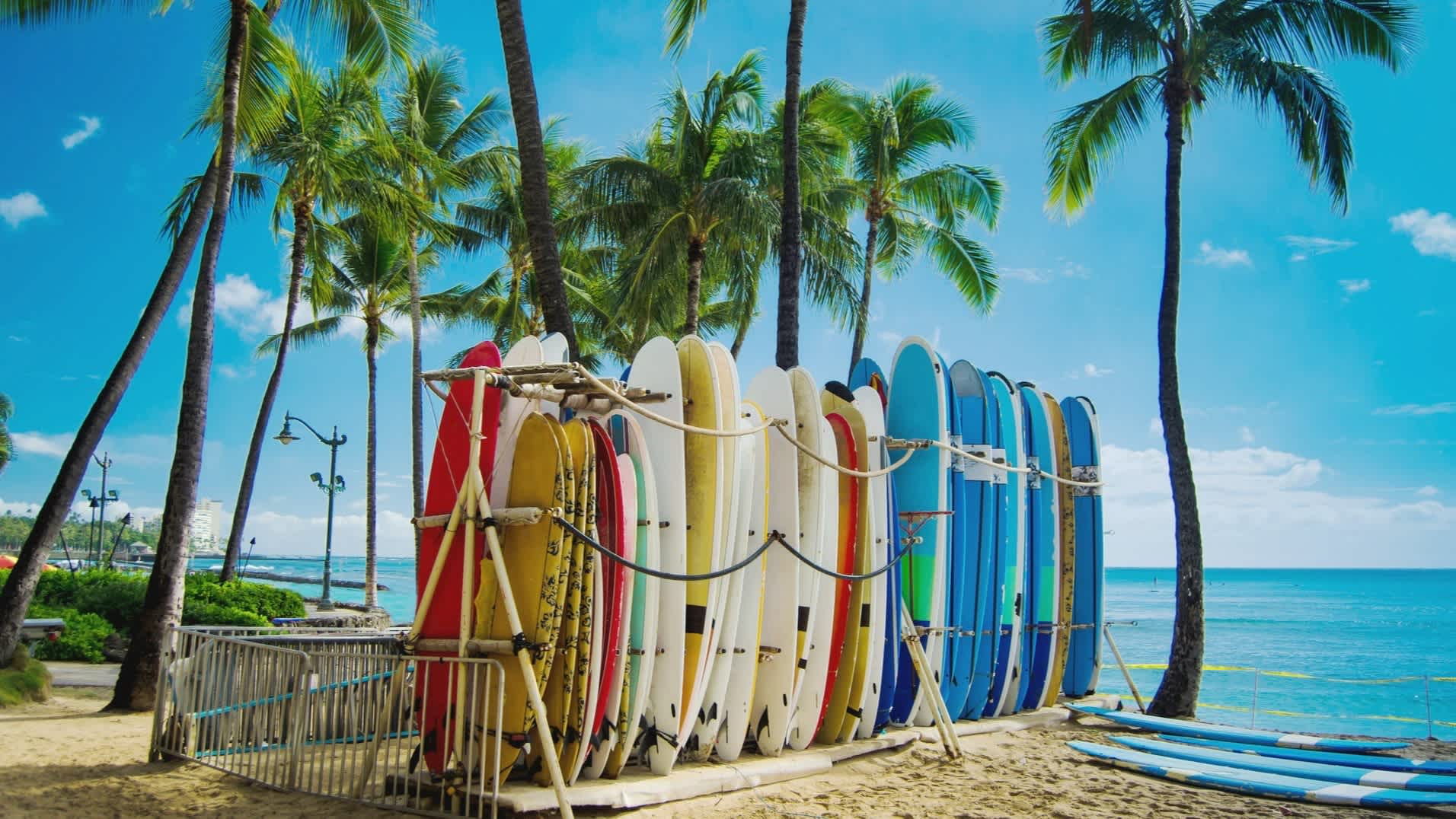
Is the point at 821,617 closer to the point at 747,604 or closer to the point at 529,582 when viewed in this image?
the point at 747,604

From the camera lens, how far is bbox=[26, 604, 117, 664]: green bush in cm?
1315

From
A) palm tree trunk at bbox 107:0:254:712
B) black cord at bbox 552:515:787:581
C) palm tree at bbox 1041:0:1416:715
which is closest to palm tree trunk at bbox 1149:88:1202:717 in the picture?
palm tree at bbox 1041:0:1416:715

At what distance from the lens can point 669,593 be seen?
18.2ft

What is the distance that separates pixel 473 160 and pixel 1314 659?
1340 inches

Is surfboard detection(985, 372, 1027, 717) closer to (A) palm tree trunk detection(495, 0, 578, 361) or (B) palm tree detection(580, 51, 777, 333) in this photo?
(A) palm tree trunk detection(495, 0, 578, 361)

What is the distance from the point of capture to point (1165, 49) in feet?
33.9

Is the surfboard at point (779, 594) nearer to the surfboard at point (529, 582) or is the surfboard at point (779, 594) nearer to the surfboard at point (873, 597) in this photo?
the surfboard at point (873, 597)

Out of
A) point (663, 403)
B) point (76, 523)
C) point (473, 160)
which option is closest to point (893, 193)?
point (473, 160)

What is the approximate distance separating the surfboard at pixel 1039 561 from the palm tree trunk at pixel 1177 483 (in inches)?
63.1

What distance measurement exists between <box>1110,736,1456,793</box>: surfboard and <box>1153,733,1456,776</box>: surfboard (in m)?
0.09

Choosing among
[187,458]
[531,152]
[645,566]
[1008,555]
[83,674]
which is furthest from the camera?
[83,674]

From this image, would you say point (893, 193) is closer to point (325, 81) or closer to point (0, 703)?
point (325, 81)

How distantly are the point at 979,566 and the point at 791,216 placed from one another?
470 centimetres

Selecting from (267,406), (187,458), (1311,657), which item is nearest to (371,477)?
(267,406)
